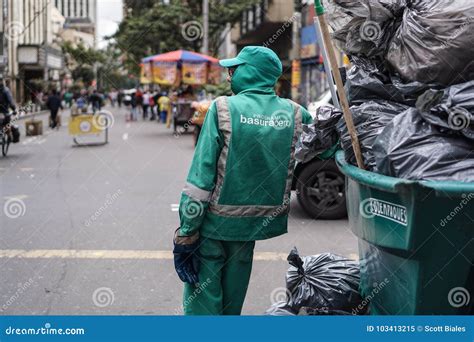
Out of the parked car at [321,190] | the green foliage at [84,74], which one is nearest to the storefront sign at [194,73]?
the parked car at [321,190]

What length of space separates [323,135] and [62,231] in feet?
15.2

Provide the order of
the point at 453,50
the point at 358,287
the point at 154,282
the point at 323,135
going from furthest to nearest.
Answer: the point at 154,282 < the point at 358,287 < the point at 323,135 < the point at 453,50

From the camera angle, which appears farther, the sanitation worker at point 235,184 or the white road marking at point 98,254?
the white road marking at point 98,254

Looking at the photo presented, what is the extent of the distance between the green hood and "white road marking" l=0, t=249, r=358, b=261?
9.68 feet

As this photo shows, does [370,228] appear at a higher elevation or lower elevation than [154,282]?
higher

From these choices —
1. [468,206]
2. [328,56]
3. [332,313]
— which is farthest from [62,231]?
[468,206]

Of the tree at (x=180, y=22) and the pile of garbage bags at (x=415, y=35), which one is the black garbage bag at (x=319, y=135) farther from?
the tree at (x=180, y=22)

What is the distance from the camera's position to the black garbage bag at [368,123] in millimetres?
2855

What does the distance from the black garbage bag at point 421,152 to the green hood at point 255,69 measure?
75 centimetres

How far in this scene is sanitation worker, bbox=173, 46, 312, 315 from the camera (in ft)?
9.85

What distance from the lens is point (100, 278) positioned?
530cm
